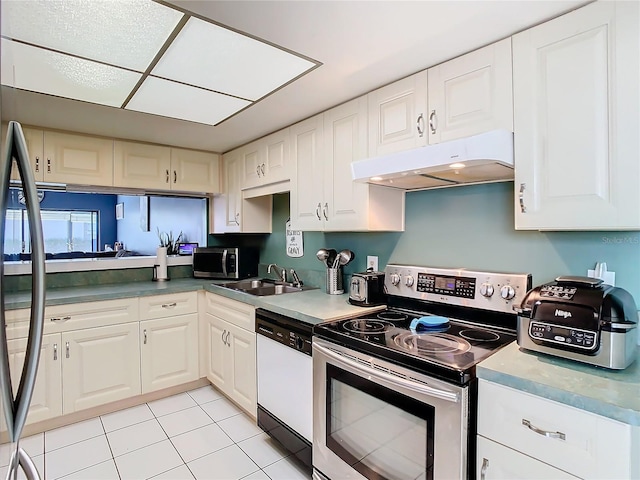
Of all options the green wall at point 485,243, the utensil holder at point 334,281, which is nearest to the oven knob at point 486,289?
the green wall at point 485,243

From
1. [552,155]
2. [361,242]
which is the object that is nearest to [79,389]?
[361,242]

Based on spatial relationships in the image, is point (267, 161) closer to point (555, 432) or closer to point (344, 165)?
point (344, 165)

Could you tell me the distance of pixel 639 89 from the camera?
3.70ft

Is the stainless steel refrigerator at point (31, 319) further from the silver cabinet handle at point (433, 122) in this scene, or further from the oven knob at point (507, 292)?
the oven knob at point (507, 292)

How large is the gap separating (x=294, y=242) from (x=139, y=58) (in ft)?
5.82

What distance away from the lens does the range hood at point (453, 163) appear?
132 cm

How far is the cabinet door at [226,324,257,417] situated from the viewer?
2332mm

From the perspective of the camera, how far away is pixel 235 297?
2.50m

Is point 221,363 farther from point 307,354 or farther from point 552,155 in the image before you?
point 552,155

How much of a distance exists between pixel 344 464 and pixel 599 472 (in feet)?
3.24

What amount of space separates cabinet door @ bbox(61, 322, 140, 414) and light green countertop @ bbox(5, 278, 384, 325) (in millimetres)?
239

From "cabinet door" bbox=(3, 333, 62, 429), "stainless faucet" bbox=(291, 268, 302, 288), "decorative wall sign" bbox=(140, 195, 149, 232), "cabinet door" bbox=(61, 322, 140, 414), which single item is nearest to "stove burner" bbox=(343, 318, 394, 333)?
"stainless faucet" bbox=(291, 268, 302, 288)

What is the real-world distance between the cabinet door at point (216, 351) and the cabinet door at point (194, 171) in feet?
3.92

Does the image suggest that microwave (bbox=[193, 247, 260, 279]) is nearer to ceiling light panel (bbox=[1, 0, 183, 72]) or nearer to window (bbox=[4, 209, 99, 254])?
window (bbox=[4, 209, 99, 254])
